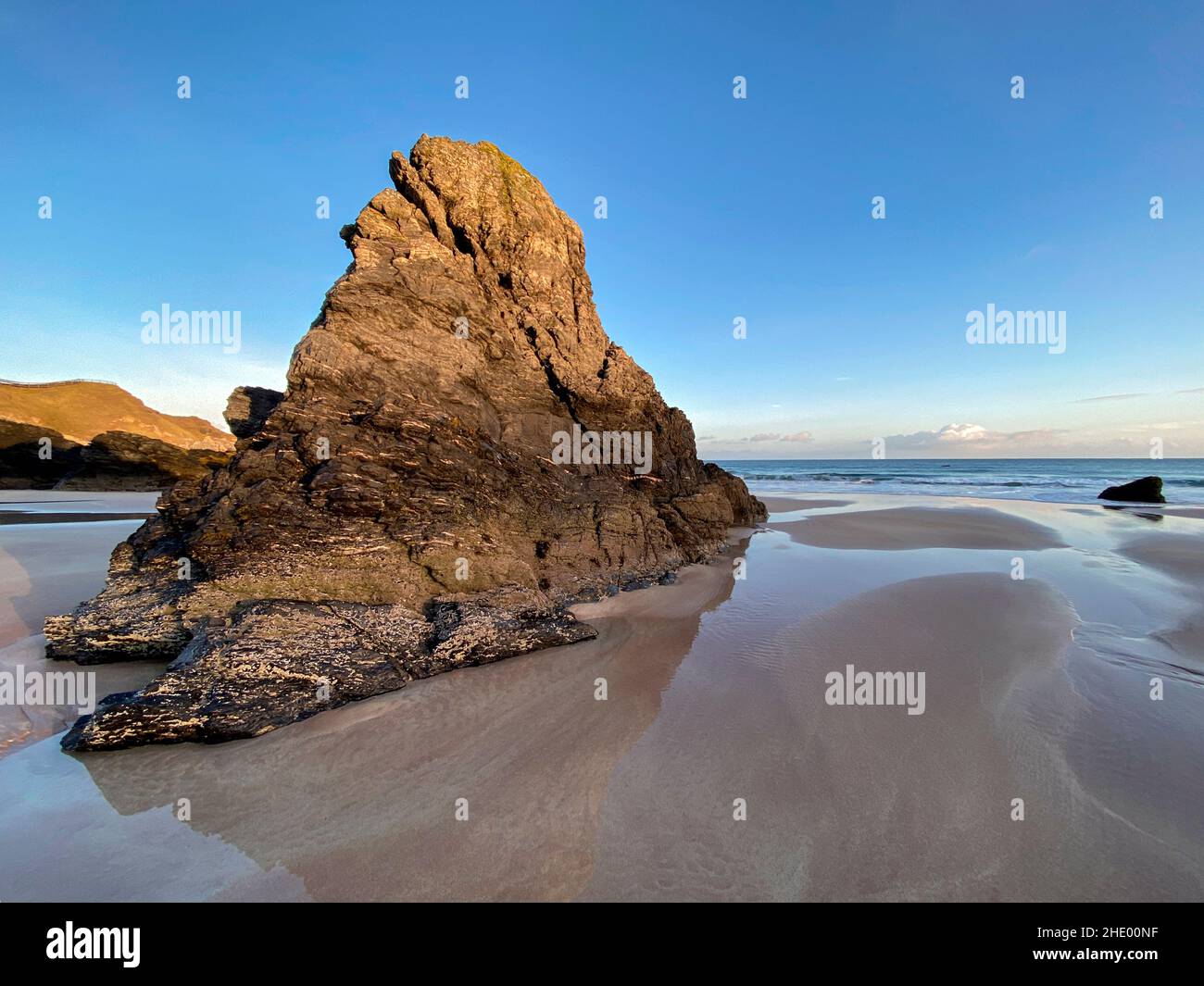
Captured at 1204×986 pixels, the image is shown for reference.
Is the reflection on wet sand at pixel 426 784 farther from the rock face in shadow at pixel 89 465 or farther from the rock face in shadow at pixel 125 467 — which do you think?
the rock face in shadow at pixel 89 465

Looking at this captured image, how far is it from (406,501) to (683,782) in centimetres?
729

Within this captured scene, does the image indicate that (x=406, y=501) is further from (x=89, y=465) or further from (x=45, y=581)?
(x=89, y=465)

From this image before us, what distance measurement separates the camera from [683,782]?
488 centimetres

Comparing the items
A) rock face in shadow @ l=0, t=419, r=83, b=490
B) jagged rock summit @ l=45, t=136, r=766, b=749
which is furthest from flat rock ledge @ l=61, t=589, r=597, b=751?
rock face in shadow @ l=0, t=419, r=83, b=490

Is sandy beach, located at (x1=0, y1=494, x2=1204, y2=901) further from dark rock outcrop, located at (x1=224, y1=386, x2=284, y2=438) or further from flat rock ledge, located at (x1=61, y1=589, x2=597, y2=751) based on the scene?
dark rock outcrop, located at (x1=224, y1=386, x2=284, y2=438)

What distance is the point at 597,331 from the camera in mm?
16672

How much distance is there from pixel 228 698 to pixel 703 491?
16.6 m

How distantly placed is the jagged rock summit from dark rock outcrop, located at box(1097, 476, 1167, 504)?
41.5 meters

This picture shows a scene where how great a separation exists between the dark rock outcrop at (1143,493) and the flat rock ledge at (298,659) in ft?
161

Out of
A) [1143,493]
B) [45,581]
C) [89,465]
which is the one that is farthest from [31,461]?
[1143,493]

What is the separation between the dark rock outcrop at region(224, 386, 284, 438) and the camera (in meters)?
11.1
